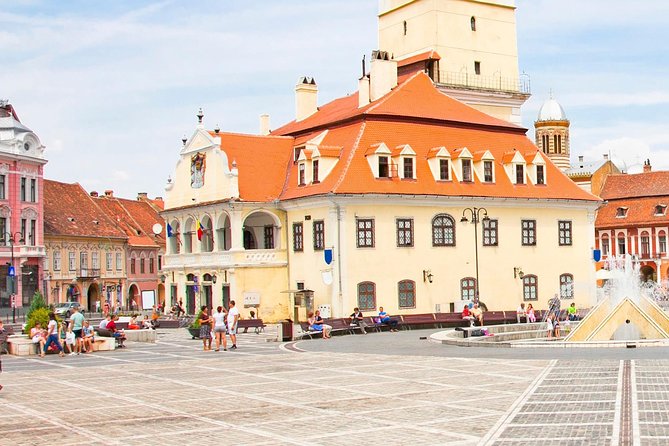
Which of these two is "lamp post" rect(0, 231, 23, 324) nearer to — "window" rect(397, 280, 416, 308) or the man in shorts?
"window" rect(397, 280, 416, 308)

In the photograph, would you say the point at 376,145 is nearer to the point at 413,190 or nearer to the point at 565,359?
the point at 413,190

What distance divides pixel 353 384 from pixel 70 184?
72.8 metres

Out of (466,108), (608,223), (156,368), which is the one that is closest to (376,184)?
(466,108)

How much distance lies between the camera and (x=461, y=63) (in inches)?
2547

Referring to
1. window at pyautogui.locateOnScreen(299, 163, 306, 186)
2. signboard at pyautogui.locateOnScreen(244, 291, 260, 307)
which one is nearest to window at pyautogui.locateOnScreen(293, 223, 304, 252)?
window at pyautogui.locateOnScreen(299, 163, 306, 186)

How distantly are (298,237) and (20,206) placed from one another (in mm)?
31381

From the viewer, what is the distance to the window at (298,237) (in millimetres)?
52500

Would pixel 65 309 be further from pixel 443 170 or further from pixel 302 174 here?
pixel 443 170

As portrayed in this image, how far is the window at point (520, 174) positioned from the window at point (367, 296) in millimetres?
11192

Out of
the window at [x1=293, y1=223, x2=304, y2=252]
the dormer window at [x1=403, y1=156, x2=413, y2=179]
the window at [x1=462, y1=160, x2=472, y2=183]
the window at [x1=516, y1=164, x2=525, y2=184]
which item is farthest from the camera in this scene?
the window at [x1=516, y1=164, x2=525, y2=184]

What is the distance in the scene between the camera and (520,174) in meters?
55.0

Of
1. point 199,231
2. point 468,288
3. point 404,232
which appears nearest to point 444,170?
point 404,232

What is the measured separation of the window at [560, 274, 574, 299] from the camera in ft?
184

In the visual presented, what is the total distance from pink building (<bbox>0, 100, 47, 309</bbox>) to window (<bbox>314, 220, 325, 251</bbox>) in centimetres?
3096
